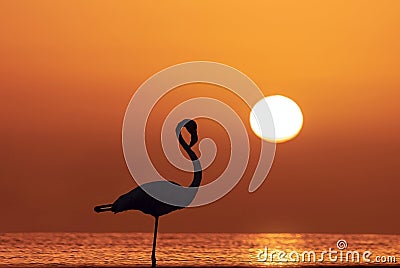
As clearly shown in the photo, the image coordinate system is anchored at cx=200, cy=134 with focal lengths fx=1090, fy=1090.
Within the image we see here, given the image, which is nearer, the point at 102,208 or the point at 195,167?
the point at 195,167

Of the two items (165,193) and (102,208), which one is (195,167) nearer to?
(165,193)

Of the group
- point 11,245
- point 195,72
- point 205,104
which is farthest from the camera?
point 11,245

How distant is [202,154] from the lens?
31172mm

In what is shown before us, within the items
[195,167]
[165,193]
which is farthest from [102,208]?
[195,167]

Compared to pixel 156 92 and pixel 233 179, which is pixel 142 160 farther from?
pixel 233 179

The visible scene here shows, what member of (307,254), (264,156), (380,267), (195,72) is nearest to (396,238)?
(264,156)

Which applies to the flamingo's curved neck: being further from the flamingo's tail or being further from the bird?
the flamingo's tail

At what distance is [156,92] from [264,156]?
→ 17683 millimetres

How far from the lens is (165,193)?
2977 cm

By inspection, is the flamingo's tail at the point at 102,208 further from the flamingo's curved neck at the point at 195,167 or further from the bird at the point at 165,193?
the flamingo's curved neck at the point at 195,167

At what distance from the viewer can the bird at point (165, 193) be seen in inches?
1135

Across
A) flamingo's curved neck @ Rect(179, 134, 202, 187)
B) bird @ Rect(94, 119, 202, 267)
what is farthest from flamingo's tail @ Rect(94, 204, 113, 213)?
flamingo's curved neck @ Rect(179, 134, 202, 187)

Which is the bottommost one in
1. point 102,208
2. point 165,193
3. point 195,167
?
point 102,208

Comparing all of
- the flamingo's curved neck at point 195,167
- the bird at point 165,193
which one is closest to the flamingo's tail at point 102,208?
the bird at point 165,193
